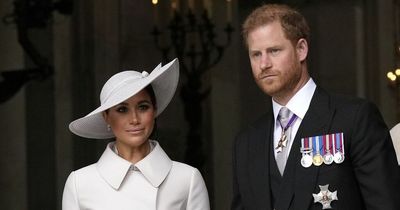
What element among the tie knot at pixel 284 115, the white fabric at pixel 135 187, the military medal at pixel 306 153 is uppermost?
the tie knot at pixel 284 115

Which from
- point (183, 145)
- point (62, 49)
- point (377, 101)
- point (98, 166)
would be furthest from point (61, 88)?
point (98, 166)

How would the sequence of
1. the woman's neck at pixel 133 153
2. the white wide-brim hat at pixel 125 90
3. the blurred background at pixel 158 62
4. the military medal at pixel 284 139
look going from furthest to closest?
the blurred background at pixel 158 62, the woman's neck at pixel 133 153, the white wide-brim hat at pixel 125 90, the military medal at pixel 284 139

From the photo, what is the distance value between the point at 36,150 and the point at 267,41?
3.01m

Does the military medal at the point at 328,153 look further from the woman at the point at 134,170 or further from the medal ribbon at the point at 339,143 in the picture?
the woman at the point at 134,170

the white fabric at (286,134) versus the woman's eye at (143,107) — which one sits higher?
the woman's eye at (143,107)

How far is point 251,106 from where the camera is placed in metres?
6.52

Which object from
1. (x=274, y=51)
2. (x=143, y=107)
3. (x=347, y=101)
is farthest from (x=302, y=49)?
(x=143, y=107)

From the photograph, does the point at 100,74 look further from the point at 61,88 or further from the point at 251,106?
the point at 251,106

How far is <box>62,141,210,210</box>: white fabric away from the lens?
13.0 feet

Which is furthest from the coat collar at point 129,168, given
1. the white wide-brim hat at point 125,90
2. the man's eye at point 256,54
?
the man's eye at point 256,54

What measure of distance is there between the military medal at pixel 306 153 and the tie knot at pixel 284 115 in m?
0.13

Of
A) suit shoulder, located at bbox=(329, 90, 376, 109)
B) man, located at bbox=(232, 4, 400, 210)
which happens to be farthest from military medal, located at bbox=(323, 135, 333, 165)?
suit shoulder, located at bbox=(329, 90, 376, 109)

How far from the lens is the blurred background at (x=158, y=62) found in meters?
6.28

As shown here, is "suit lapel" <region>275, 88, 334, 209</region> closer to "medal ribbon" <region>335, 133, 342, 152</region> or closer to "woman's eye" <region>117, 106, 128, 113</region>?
"medal ribbon" <region>335, 133, 342, 152</region>
